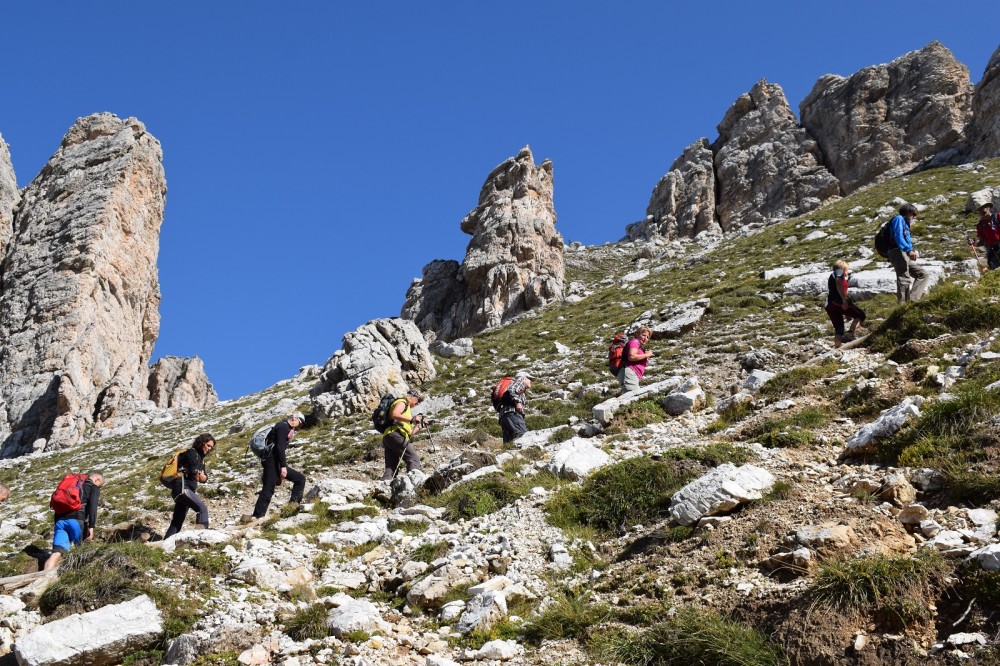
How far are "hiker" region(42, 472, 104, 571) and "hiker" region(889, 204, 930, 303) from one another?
1832 centimetres

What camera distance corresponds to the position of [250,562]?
29.9 feet

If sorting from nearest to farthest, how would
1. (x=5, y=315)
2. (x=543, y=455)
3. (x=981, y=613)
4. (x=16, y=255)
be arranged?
(x=981, y=613)
(x=543, y=455)
(x=5, y=315)
(x=16, y=255)

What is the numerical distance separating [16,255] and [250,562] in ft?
207

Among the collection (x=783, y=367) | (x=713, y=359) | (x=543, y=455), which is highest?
(x=713, y=359)

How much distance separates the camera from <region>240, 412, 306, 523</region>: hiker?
13492 millimetres

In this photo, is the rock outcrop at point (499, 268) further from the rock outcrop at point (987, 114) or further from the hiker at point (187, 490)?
the hiker at point (187, 490)

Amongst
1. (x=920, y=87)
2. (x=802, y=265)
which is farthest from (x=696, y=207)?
(x=802, y=265)

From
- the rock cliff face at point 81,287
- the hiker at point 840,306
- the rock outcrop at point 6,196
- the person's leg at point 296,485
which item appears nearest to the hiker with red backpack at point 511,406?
the person's leg at point 296,485

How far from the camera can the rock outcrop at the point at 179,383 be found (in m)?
77.5

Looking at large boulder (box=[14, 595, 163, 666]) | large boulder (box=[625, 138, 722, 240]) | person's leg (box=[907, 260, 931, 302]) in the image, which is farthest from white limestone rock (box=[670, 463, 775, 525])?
large boulder (box=[625, 138, 722, 240])

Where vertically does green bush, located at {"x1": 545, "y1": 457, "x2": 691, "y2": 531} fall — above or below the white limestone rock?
above

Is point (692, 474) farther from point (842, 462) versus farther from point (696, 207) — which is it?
point (696, 207)

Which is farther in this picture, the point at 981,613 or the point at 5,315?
the point at 5,315

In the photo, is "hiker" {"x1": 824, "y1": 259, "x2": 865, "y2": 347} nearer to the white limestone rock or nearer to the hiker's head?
the white limestone rock
